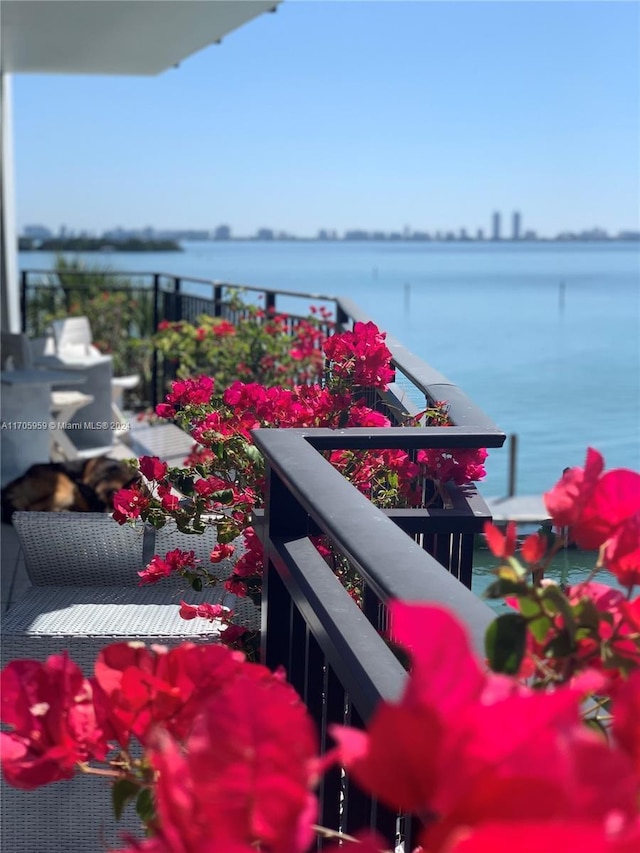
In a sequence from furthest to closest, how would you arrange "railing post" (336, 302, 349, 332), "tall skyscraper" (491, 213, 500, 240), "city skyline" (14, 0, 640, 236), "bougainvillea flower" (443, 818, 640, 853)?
"tall skyscraper" (491, 213, 500, 240) → "city skyline" (14, 0, 640, 236) → "railing post" (336, 302, 349, 332) → "bougainvillea flower" (443, 818, 640, 853)

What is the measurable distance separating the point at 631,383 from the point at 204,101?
4596 centimetres

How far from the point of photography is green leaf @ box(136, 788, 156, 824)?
0.67m

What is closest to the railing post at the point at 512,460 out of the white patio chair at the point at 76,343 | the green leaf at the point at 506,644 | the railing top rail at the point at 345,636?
the white patio chair at the point at 76,343

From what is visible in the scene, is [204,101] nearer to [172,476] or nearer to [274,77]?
[274,77]

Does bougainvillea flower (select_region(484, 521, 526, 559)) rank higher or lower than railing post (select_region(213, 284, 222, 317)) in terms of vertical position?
higher

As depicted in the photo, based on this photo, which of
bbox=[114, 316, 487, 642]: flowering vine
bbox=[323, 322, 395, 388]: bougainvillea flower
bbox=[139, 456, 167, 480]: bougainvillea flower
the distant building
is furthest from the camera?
the distant building

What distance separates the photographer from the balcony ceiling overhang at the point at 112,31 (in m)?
5.34

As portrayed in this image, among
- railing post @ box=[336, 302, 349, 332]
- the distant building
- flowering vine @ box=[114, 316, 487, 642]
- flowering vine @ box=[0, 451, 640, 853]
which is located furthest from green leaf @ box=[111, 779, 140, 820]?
the distant building

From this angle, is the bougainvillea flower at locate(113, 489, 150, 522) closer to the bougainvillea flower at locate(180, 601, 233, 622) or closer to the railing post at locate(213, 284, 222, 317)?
the bougainvillea flower at locate(180, 601, 233, 622)

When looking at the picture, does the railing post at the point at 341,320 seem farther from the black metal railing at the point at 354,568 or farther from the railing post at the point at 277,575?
the railing post at the point at 277,575

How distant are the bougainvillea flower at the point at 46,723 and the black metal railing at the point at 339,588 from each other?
0.73ft

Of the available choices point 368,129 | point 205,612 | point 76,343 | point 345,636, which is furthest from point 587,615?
point 368,129

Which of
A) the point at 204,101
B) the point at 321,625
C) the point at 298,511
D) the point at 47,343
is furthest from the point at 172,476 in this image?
the point at 204,101

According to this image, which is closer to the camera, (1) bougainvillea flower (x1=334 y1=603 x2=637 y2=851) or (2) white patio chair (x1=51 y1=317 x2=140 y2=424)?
(1) bougainvillea flower (x1=334 y1=603 x2=637 y2=851)
